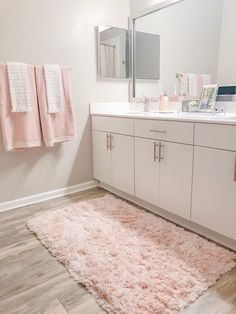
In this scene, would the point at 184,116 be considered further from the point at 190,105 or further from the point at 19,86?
the point at 19,86

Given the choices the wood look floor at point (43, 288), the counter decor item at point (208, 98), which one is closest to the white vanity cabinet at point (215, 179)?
the wood look floor at point (43, 288)

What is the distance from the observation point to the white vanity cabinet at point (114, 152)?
86.1 inches

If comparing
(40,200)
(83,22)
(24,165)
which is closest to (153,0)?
(83,22)

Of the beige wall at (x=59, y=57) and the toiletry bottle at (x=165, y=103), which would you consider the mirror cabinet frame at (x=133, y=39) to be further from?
the toiletry bottle at (x=165, y=103)

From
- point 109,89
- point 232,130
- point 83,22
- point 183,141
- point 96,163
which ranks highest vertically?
point 83,22

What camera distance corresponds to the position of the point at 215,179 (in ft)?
5.08

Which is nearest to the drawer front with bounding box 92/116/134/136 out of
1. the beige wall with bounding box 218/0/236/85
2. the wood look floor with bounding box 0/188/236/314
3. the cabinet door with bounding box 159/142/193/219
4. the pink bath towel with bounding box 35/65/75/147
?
the pink bath towel with bounding box 35/65/75/147

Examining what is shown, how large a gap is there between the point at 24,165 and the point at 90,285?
132 centimetres

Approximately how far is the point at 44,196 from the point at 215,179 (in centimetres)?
157

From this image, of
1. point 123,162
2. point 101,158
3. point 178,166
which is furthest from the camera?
point 101,158

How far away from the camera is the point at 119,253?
60.5 inches

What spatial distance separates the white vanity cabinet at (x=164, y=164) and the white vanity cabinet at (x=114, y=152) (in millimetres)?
94

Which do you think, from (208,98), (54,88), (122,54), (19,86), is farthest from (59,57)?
(208,98)

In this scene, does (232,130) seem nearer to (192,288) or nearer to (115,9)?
(192,288)
